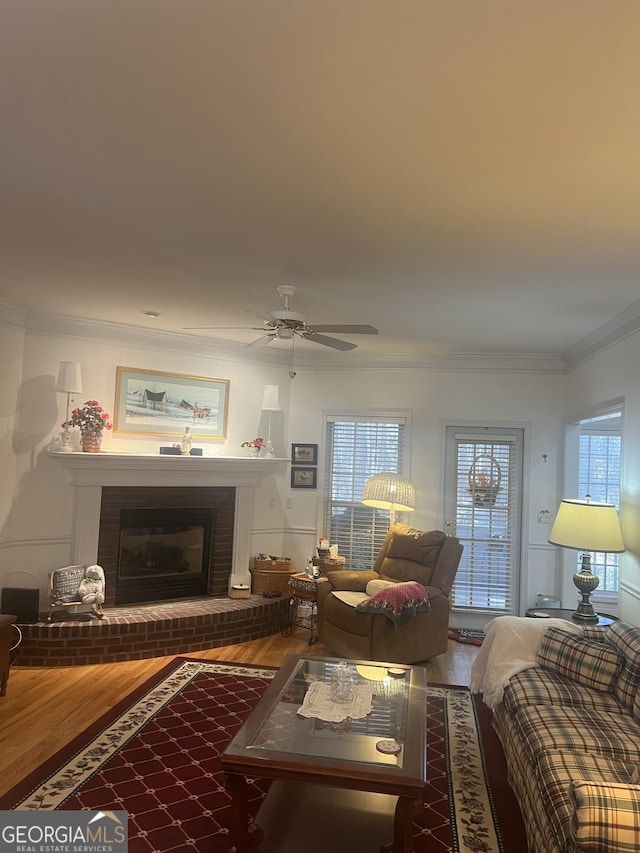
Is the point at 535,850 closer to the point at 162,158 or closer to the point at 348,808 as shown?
the point at 348,808

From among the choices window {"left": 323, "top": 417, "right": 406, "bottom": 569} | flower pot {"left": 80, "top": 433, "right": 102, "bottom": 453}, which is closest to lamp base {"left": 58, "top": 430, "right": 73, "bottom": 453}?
flower pot {"left": 80, "top": 433, "right": 102, "bottom": 453}

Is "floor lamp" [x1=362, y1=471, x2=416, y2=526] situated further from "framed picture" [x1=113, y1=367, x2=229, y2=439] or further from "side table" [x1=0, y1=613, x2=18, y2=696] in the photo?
"side table" [x1=0, y1=613, x2=18, y2=696]

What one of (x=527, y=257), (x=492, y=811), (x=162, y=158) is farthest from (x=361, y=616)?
(x=162, y=158)

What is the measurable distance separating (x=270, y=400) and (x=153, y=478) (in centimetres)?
139

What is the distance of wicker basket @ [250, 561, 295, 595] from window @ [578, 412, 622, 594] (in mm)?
3250

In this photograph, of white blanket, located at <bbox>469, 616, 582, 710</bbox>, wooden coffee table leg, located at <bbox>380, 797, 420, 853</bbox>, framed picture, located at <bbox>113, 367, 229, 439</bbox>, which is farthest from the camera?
framed picture, located at <bbox>113, 367, 229, 439</bbox>

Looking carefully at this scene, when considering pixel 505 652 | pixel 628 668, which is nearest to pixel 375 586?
pixel 505 652

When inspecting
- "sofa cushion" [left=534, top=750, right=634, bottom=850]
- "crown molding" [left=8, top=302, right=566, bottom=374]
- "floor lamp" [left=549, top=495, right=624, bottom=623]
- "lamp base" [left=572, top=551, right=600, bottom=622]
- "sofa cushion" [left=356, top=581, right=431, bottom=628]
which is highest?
"crown molding" [left=8, top=302, right=566, bottom=374]

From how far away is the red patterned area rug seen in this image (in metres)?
2.63

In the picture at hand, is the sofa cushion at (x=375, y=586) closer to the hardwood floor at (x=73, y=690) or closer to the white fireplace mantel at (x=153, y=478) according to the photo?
the hardwood floor at (x=73, y=690)

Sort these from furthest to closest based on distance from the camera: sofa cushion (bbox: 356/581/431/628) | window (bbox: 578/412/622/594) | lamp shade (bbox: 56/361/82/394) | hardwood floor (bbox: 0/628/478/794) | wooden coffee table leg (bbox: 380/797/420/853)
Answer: window (bbox: 578/412/622/594) → lamp shade (bbox: 56/361/82/394) → sofa cushion (bbox: 356/581/431/628) → hardwood floor (bbox: 0/628/478/794) → wooden coffee table leg (bbox: 380/797/420/853)

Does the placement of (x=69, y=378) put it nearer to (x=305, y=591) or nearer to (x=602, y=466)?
(x=305, y=591)

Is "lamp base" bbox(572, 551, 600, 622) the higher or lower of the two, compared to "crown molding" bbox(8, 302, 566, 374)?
lower

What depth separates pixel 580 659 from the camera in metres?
3.24
